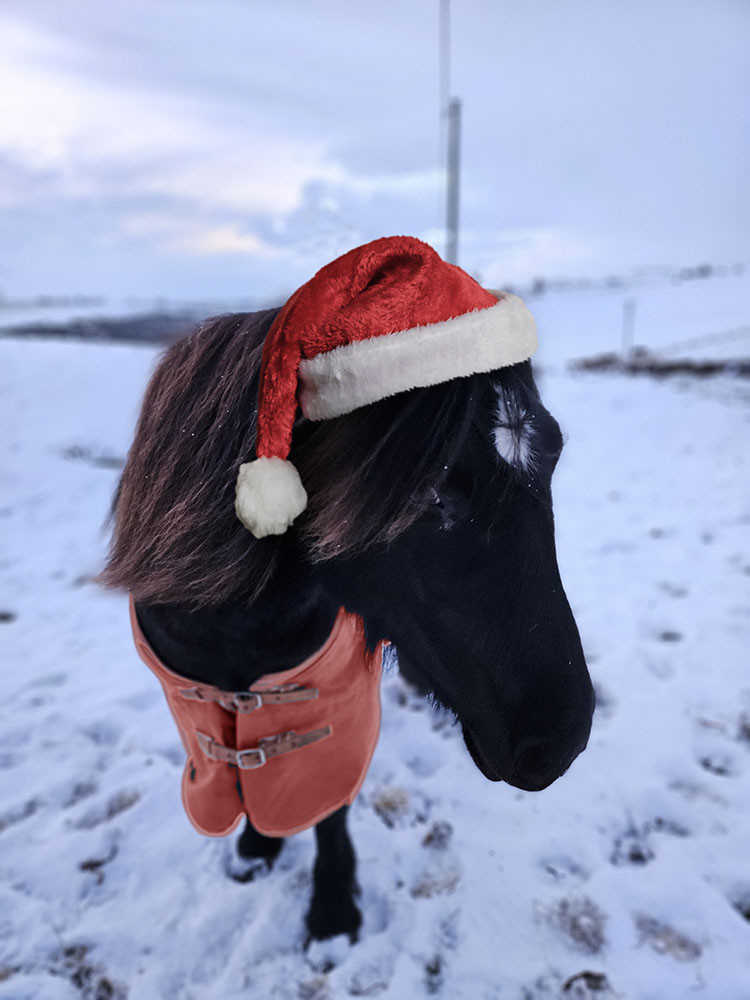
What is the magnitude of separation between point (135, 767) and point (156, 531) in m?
1.42

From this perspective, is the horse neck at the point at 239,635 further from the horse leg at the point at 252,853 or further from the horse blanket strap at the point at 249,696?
the horse leg at the point at 252,853

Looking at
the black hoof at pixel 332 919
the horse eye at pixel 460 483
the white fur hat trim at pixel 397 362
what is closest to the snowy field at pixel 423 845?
the black hoof at pixel 332 919

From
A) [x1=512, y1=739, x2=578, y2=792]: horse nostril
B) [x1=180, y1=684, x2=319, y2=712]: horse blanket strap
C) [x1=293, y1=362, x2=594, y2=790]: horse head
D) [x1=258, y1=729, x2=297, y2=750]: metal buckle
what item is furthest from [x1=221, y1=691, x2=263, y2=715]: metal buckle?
[x1=512, y1=739, x2=578, y2=792]: horse nostril

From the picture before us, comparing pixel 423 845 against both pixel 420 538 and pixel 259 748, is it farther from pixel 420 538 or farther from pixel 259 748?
pixel 420 538

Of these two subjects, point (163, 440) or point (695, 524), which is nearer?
point (163, 440)

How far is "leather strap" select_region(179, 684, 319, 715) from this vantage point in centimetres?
119

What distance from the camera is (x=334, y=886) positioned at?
1.52 metres

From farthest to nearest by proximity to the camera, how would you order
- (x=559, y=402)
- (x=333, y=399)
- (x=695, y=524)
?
(x=559, y=402)
(x=695, y=524)
(x=333, y=399)

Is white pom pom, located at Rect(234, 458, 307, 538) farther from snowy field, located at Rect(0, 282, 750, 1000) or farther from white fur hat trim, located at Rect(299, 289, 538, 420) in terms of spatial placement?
snowy field, located at Rect(0, 282, 750, 1000)

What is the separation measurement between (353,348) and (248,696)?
779 mm

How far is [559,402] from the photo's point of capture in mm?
9648

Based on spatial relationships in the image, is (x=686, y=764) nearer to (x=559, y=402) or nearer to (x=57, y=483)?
(x=57, y=483)

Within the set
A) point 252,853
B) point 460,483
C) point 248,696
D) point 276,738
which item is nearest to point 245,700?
point 248,696

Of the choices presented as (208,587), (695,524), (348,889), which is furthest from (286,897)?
A: (695,524)
